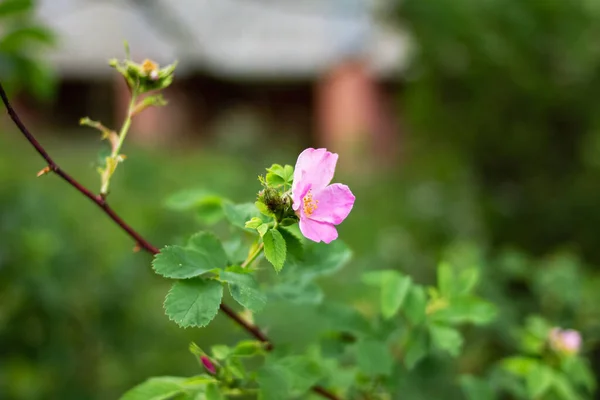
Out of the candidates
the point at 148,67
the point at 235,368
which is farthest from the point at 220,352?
the point at 148,67

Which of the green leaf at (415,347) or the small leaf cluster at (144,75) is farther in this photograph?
the green leaf at (415,347)

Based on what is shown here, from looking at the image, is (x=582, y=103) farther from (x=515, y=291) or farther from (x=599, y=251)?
(x=515, y=291)

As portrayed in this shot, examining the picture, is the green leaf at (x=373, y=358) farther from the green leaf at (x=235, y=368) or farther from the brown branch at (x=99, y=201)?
the green leaf at (x=235, y=368)

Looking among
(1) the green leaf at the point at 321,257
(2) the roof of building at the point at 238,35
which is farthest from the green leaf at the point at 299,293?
(2) the roof of building at the point at 238,35

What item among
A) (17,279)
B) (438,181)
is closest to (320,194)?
(17,279)

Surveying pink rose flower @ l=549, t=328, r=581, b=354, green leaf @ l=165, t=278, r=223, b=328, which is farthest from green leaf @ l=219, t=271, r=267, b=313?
pink rose flower @ l=549, t=328, r=581, b=354

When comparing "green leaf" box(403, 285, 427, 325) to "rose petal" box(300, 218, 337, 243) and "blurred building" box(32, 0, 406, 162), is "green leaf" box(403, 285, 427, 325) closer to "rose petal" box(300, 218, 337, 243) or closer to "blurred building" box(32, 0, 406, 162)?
"rose petal" box(300, 218, 337, 243)
